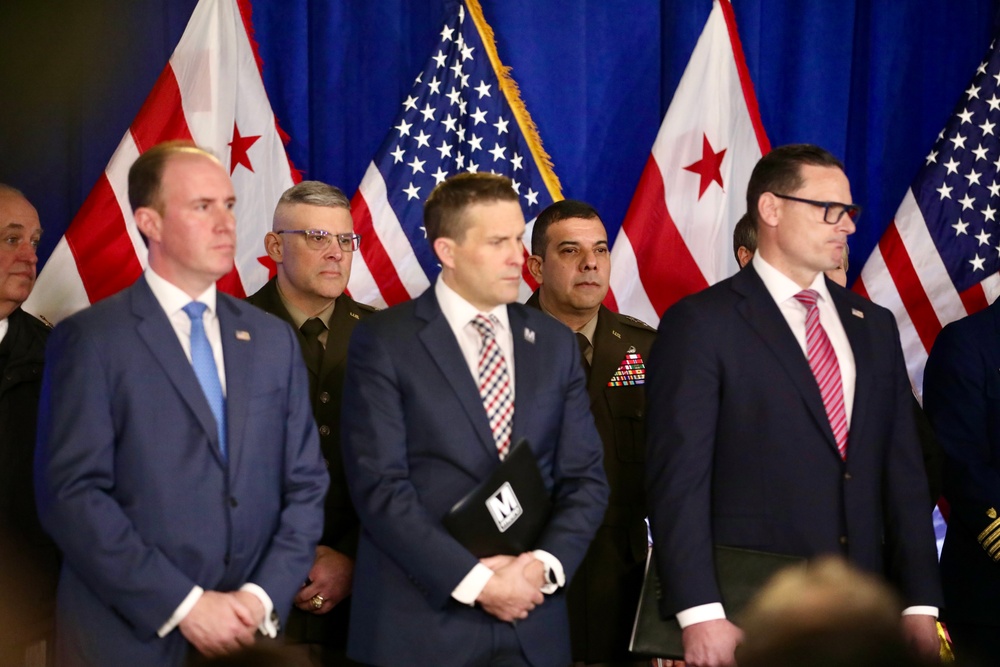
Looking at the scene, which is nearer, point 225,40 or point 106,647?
point 106,647

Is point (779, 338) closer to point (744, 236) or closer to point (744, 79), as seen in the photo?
point (744, 236)

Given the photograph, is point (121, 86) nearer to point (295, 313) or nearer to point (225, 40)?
point (225, 40)

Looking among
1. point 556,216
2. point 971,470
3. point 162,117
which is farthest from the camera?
point 162,117

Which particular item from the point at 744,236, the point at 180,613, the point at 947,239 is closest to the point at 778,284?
the point at 744,236

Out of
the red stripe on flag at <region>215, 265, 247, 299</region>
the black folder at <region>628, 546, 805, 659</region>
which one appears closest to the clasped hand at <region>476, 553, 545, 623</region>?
the black folder at <region>628, 546, 805, 659</region>

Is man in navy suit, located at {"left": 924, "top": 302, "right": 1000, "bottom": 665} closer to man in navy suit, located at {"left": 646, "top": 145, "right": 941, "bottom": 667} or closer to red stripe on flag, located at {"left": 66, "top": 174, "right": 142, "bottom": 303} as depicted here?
man in navy suit, located at {"left": 646, "top": 145, "right": 941, "bottom": 667}

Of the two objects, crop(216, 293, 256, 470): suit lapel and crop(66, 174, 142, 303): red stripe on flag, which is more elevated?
crop(66, 174, 142, 303): red stripe on flag

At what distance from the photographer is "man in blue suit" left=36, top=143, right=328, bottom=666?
2887mm

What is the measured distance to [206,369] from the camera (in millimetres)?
3119

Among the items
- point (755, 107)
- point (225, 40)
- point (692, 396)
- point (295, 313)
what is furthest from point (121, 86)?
point (692, 396)

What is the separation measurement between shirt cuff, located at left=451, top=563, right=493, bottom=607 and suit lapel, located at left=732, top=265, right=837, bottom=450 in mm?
1004

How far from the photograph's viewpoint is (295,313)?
4.29 metres

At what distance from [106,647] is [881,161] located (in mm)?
4252

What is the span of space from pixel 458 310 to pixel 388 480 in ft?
1.70
